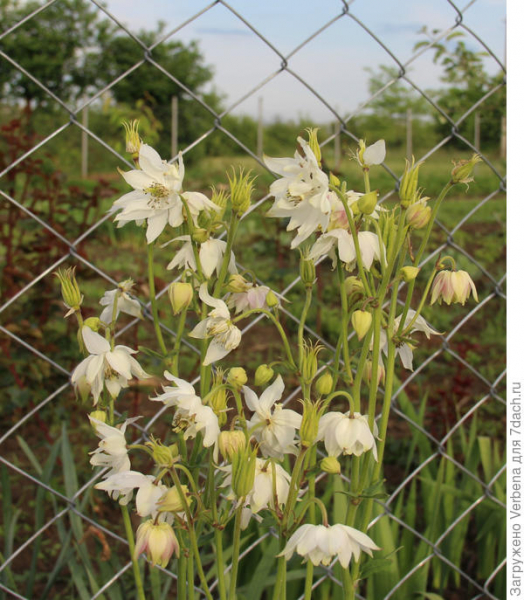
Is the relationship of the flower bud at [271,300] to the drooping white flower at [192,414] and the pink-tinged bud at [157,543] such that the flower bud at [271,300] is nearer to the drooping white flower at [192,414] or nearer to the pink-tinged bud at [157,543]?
the drooping white flower at [192,414]

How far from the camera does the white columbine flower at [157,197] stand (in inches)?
30.3

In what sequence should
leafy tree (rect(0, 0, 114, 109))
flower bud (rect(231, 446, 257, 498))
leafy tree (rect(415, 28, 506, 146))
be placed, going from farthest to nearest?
1. leafy tree (rect(0, 0, 114, 109))
2. leafy tree (rect(415, 28, 506, 146))
3. flower bud (rect(231, 446, 257, 498))

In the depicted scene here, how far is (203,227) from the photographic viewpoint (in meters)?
0.79

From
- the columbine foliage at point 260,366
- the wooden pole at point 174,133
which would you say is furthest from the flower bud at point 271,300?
the wooden pole at point 174,133

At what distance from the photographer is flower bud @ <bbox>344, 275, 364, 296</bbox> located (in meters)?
0.83

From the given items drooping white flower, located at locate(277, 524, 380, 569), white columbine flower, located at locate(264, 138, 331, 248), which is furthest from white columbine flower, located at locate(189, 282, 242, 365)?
drooping white flower, located at locate(277, 524, 380, 569)

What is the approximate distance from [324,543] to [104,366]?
0.30 metres

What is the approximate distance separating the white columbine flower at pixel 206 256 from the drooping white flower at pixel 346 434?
207 millimetres

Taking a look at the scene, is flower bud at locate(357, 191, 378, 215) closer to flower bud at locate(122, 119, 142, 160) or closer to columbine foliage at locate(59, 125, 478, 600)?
columbine foliage at locate(59, 125, 478, 600)

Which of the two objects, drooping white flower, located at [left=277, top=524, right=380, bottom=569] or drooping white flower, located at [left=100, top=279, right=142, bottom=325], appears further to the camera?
drooping white flower, located at [left=100, top=279, right=142, bottom=325]

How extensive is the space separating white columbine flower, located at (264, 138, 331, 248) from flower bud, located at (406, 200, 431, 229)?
10 cm
